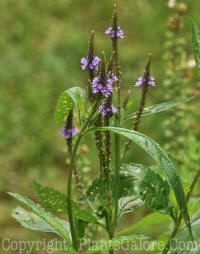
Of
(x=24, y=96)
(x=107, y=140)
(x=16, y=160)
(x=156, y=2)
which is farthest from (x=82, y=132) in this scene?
(x=156, y=2)

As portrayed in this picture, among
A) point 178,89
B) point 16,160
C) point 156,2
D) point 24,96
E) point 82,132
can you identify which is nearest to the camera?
point 82,132

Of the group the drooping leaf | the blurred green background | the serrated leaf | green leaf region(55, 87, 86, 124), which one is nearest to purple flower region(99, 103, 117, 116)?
green leaf region(55, 87, 86, 124)

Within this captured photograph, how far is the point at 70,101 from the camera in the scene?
3.07 feet

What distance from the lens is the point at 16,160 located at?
2.86 meters

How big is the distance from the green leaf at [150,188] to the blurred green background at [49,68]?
44.6 inches

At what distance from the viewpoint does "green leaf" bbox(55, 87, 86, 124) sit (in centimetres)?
88

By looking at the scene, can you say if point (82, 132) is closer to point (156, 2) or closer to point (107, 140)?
point (107, 140)

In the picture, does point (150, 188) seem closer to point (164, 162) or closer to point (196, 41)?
point (164, 162)

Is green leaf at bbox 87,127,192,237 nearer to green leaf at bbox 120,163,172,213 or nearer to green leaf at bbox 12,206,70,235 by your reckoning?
green leaf at bbox 120,163,172,213

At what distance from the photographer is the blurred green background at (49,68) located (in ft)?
9.09

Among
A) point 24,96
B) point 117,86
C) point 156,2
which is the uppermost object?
point 156,2

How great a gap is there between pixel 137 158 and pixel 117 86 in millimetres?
1774

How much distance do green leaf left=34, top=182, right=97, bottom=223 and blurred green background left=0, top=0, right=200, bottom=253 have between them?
1.25 metres

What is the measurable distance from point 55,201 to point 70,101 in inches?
9.4
